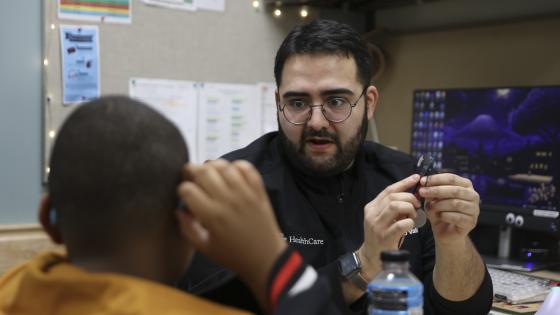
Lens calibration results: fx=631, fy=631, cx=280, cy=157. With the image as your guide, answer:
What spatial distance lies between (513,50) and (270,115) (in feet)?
3.25

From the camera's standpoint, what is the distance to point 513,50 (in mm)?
2391

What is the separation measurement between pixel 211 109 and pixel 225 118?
8 centimetres

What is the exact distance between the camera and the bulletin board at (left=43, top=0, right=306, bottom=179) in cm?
211

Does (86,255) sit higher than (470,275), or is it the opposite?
(86,255)

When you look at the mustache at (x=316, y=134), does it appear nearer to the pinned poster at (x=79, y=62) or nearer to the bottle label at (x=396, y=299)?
the bottle label at (x=396, y=299)

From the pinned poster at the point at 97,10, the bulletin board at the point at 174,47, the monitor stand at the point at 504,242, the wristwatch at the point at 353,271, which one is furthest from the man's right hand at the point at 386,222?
the pinned poster at the point at 97,10

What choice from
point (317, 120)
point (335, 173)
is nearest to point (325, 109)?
point (317, 120)

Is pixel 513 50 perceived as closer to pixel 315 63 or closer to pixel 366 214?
pixel 315 63

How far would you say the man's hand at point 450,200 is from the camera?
1.32m

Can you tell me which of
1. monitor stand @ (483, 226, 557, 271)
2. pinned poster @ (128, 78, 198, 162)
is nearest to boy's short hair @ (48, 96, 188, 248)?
pinned poster @ (128, 78, 198, 162)

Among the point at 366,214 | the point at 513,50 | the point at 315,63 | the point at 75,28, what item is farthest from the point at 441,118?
the point at 75,28

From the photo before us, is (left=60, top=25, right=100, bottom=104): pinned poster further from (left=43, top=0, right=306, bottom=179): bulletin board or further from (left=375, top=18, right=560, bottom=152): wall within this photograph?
(left=375, top=18, right=560, bottom=152): wall

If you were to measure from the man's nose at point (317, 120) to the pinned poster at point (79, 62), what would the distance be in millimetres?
946

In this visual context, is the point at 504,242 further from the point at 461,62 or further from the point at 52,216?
the point at 52,216
